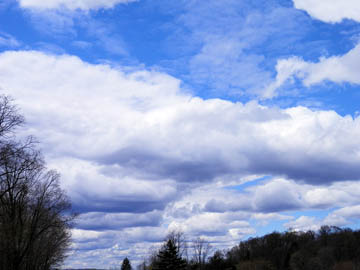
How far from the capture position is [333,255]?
13288cm

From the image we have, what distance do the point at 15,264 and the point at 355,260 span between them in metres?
112

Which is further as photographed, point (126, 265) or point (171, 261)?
point (126, 265)

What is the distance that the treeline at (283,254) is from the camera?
11496cm

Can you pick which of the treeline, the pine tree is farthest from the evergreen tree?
the pine tree

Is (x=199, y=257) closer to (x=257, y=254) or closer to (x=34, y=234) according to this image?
(x=257, y=254)

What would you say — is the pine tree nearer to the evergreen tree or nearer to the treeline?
the treeline

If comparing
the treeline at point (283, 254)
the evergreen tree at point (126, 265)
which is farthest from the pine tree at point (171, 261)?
the evergreen tree at point (126, 265)

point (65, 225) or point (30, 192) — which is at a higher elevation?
point (30, 192)

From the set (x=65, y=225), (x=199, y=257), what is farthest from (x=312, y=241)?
(x=65, y=225)

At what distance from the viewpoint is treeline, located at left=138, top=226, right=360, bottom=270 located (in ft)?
377

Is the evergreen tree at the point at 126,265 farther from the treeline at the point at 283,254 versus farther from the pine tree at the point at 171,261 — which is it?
the pine tree at the point at 171,261

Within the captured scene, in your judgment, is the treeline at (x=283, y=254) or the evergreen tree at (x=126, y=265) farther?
the evergreen tree at (x=126, y=265)

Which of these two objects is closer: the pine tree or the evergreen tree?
the pine tree

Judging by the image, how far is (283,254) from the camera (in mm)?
152375
